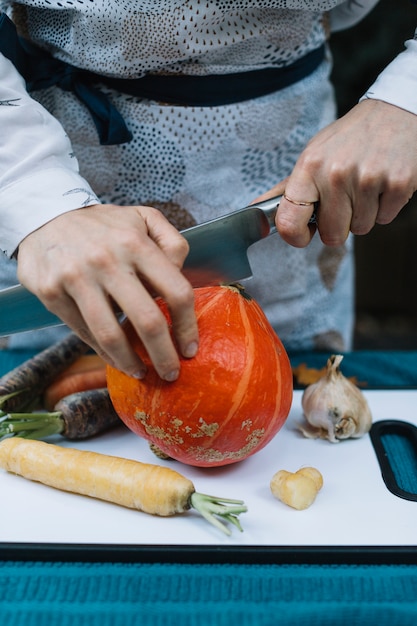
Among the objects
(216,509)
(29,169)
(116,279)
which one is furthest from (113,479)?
(29,169)

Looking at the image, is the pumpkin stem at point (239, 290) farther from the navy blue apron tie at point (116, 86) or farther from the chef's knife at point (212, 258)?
the navy blue apron tie at point (116, 86)

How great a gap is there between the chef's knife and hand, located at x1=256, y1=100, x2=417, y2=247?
0.04m

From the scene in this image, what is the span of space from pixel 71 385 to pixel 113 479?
0.27 m

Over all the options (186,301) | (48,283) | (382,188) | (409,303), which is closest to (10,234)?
(48,283)

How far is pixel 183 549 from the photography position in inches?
31.9

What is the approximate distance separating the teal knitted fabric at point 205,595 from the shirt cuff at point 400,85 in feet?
1.91

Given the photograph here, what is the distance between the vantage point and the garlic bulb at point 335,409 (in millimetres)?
1017

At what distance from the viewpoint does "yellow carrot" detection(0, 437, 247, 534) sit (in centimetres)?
84

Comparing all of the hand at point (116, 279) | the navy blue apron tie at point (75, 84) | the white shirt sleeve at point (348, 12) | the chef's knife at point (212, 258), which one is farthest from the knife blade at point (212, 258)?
the white shirt sleeve at point (348, 12)

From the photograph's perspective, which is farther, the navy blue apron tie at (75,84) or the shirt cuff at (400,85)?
the navy blue apron tie at (75,84)

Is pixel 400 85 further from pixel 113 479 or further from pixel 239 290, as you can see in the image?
pixel 113 479

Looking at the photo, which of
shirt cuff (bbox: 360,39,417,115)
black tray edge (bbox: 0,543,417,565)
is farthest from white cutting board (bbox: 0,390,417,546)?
shirt cuff (bbox: 360,39,417,115)

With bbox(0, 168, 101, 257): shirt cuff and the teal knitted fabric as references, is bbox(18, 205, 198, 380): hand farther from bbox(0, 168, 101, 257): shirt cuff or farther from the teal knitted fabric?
the teal knitted fabric

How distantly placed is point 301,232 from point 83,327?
0.31m
